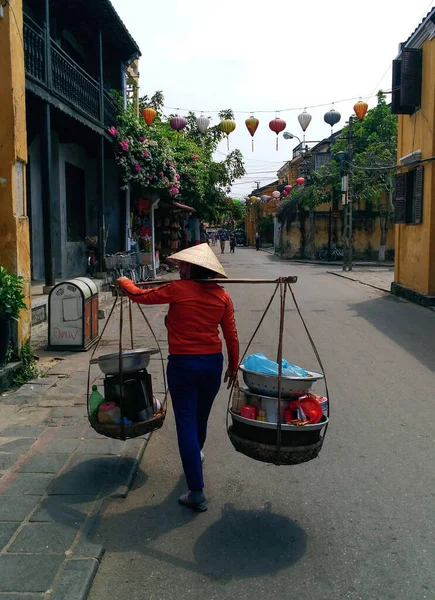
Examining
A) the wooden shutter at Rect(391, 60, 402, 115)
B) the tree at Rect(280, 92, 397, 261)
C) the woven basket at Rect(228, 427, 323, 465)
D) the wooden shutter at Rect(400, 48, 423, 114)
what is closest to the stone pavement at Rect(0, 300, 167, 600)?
the woven basket at Rect(228, 427, 323, 465)

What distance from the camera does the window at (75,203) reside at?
17.0 metres

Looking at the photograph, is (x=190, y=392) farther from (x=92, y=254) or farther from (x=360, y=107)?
(x=360, y=107)

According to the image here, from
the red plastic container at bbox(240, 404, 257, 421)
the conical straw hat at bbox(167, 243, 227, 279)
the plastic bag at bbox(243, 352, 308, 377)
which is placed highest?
the conical straw hat at bbox(167, 243, 227, 279)

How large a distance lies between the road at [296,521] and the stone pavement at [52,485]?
0.12 metres

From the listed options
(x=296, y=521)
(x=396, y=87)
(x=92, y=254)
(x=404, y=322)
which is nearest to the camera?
(x=296, y=521)

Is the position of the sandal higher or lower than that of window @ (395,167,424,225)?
lower

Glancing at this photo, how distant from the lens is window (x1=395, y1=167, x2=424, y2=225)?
1367 centimetres

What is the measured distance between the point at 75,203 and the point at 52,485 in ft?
47.9

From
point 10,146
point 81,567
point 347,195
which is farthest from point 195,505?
point 347,195

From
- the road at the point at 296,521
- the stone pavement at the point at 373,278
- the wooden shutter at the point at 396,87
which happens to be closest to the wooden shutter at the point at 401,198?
the wooden shutter at the point at 396,87

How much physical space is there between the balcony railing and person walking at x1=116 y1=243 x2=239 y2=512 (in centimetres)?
789

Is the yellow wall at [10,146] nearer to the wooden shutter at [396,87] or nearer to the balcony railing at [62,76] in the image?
the balcony railing at [62,76]

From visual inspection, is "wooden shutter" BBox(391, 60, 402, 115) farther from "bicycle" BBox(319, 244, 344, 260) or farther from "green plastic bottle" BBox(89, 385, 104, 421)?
Answer: "bicycle" BBox(319, 244, 344, 260)

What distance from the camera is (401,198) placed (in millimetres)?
14844
